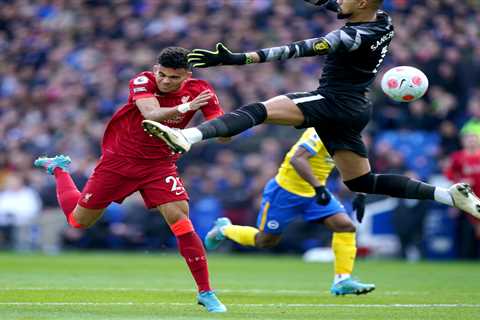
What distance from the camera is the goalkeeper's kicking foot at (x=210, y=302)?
28.5ft

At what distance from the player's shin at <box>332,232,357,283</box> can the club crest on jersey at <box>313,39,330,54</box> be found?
3.43 meters

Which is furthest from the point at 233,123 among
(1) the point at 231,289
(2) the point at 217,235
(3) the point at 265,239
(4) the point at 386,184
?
(2) the point at 217,235

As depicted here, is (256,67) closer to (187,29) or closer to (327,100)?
(187,29)

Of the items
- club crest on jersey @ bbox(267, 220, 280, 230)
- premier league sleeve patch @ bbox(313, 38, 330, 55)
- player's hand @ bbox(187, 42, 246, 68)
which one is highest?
premier league sleeve patch @ bbox(313, 38, 330, 55)

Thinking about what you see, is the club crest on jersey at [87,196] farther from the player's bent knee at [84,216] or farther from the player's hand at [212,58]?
the player's hand at [212,58]

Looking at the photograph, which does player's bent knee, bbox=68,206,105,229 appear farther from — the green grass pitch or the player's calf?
the player's calf

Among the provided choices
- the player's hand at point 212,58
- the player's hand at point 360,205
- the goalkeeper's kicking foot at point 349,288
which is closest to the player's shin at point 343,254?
the goalkeeper's kicking foot at point 349,288

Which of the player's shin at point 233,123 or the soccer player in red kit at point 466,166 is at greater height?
the player's shin at point 233,123

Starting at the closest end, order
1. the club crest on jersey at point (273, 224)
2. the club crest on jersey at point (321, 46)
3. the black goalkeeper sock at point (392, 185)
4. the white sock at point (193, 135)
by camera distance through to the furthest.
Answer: the white sock at point (193, 135) < the club crest on jersey at point (321, 46) < the black goalkeeper sock at point (392, 185) < the club crest on jersey at point (273, 224)

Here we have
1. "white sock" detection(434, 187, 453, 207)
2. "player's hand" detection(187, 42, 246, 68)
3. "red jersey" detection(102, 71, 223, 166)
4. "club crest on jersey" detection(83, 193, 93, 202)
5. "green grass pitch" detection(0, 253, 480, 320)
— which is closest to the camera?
"player's hand" detection(187, 42, 246, 68)

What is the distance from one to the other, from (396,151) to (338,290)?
8.58 m

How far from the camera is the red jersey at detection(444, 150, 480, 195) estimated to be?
16.8m

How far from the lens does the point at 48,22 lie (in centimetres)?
2519

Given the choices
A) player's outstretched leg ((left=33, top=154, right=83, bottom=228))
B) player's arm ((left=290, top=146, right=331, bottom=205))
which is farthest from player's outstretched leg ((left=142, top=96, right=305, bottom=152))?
player's arm ((left=290, top=146, right=331, bottom=205))
